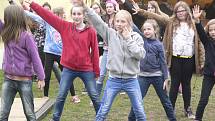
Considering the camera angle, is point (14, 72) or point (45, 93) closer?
point (14, 72)

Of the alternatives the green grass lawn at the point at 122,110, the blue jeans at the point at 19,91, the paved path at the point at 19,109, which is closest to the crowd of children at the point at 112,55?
the blue jeans at the point at 19,91

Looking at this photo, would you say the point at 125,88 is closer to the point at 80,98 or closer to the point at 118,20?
the point at 118,20

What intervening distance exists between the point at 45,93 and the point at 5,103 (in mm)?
3182

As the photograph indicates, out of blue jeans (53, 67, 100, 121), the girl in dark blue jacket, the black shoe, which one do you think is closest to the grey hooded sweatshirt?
blue jeans (53, 67, 100, 121)

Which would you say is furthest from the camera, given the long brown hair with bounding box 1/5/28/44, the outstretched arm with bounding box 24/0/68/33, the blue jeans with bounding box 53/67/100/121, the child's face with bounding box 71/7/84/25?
the blue jeans with bounding box 53/67/100/121

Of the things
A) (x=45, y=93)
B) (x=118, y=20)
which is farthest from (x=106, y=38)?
(x=45, y=93)

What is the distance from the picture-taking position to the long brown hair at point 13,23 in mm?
5719

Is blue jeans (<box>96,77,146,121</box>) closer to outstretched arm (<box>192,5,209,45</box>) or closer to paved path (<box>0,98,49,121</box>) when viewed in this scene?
outstretched arm (<box>192,5,209,45</box>)

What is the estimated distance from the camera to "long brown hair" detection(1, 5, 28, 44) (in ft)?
18.8

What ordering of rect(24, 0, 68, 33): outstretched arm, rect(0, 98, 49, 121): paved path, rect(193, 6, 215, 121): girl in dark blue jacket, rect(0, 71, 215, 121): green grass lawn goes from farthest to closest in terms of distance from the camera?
rect(0, 71, 215, 121): green grass lawn
rect(0, 98, 49, 121): paved path
rect(193, 6, 215, 121): girl in dark blue jacket
rect(24, 0, 68, 33): outstretched arm

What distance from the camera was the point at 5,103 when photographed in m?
5.84

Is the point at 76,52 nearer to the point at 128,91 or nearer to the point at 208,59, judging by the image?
the point at 128,91

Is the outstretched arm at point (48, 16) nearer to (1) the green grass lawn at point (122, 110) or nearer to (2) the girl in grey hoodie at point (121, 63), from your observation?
(2) the girl in grey hoodie at point (121, 63)

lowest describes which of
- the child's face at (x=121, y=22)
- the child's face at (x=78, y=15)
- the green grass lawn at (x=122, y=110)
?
the green grass lawn at (x=122, y=110)
